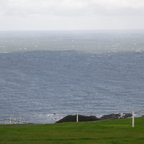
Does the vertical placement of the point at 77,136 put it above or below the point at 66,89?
below

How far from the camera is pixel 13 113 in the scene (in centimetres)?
4881

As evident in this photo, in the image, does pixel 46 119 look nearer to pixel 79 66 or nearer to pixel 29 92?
pixel 29 92

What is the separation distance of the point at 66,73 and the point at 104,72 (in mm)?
10282

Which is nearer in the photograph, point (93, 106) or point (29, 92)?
point (93, 106)

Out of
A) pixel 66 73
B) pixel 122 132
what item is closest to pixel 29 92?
pixel 66 73

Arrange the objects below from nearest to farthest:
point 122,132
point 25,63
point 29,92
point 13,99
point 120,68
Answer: point 122,132
point 13,99
point 29,92
point 120,68
point 25,63

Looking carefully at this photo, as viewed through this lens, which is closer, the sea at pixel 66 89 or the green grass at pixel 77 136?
the green grass at pixel 77 136

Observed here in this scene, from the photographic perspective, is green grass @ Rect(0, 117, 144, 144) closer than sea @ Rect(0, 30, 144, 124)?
Yes

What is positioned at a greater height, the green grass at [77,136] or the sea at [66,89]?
the sea at [66,89]

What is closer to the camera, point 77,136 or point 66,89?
point 77,136

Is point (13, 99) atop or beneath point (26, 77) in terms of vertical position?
beneath

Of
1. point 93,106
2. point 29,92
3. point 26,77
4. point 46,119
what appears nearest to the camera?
point 46,119

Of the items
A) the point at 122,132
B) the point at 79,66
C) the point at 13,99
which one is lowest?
the point at 122,132

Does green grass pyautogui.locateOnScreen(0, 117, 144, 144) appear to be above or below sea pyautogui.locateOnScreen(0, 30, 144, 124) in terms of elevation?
below
